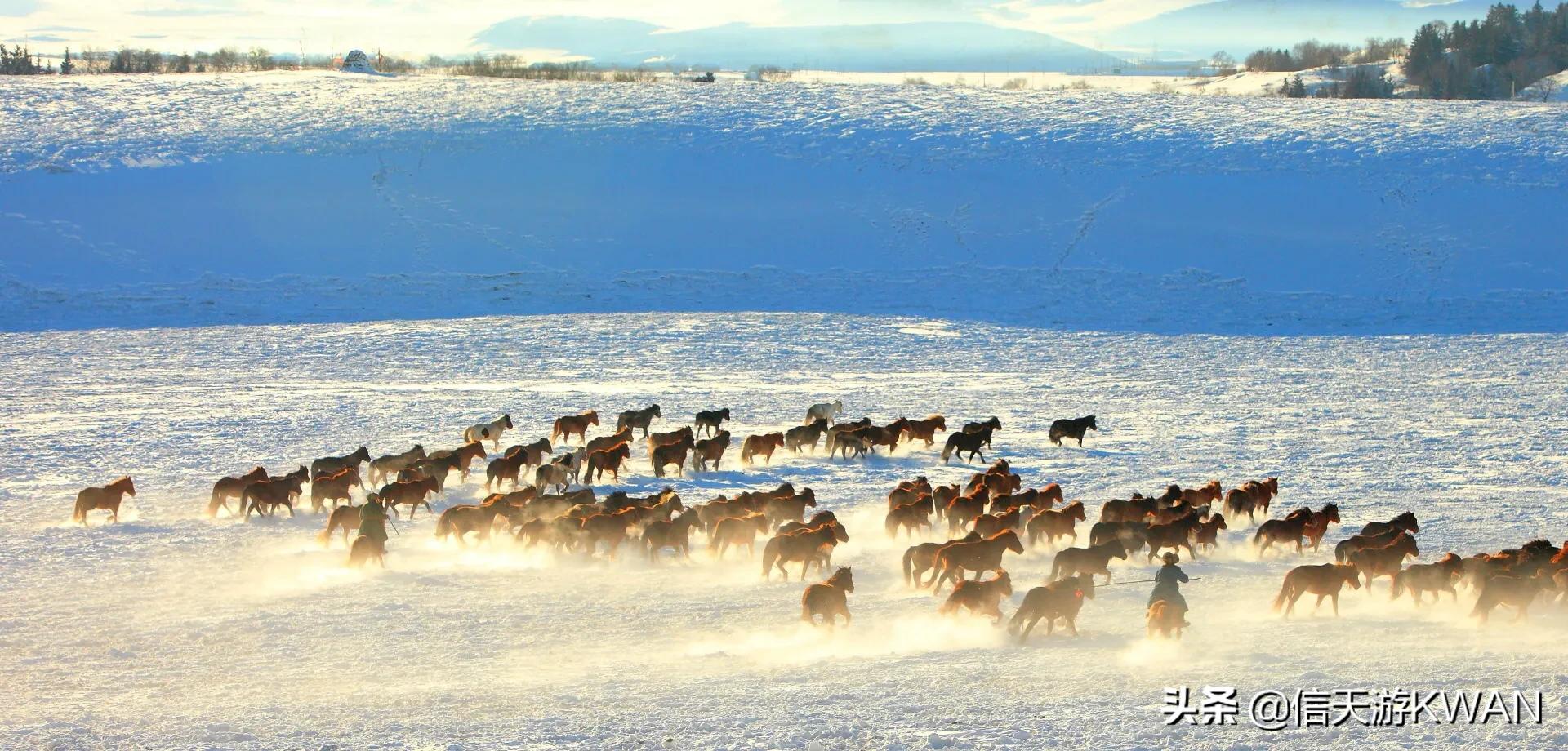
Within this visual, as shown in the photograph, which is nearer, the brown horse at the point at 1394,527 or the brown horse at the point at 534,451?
the brown horse at the point at 1394,527

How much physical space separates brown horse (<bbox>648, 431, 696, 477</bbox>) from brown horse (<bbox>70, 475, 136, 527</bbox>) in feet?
22.1

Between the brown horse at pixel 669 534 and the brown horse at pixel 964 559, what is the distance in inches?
108

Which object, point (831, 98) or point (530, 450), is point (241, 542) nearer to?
point (530, 450)

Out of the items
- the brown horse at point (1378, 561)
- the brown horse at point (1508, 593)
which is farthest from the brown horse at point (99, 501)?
the brown horse at point (1508, 593)

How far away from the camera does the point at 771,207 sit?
144 ft

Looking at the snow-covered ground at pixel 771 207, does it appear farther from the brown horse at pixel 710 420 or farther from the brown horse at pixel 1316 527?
the brown horse at pixel 1316 527

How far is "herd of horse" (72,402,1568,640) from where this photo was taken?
11.5 meters

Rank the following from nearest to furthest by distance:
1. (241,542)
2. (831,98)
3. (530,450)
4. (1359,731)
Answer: (1359,731)
(241,542)
(530,450)
(831,98)

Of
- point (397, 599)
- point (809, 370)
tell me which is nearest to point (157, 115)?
point (809, 370)

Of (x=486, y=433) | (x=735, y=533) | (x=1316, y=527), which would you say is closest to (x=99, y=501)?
(x=486, y=433)

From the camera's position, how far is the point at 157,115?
50281 mm

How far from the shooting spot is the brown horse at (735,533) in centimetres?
1378

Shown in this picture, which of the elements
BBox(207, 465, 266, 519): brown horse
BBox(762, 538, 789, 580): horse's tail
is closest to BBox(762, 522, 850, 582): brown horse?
BBox(762, 538, 789, 580): horse's tail

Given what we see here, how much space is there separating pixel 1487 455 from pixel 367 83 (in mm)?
50184
